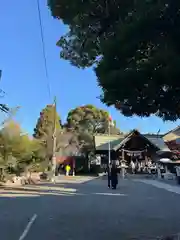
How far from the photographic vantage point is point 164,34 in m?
7.76

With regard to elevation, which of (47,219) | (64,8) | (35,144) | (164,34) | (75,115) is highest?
(75,115)

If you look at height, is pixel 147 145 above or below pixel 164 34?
above

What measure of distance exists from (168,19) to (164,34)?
334mm

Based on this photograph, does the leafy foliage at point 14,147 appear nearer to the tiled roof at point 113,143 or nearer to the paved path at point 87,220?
the paved path at point 87,220

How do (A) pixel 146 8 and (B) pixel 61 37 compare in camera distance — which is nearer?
(A) pixel 146 8

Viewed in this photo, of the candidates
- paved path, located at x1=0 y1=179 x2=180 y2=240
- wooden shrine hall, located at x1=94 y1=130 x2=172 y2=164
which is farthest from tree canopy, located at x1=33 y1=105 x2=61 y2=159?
paved path, located at x1=0 y1=179 x2=180 y2=240

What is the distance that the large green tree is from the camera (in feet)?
24.3

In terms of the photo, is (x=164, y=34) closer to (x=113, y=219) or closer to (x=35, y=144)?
(x=113, y=219)

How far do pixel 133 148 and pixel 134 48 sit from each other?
46599 millimetres

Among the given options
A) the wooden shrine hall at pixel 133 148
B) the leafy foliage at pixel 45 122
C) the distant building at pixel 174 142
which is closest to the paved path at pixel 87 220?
the distant building at pixel 174 142

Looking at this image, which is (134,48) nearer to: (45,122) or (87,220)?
(87,220)

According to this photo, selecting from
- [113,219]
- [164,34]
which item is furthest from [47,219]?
[164,34]

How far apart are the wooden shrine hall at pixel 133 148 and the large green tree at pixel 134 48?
140ft

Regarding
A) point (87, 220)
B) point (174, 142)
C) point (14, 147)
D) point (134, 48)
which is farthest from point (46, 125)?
point (134, 48)
